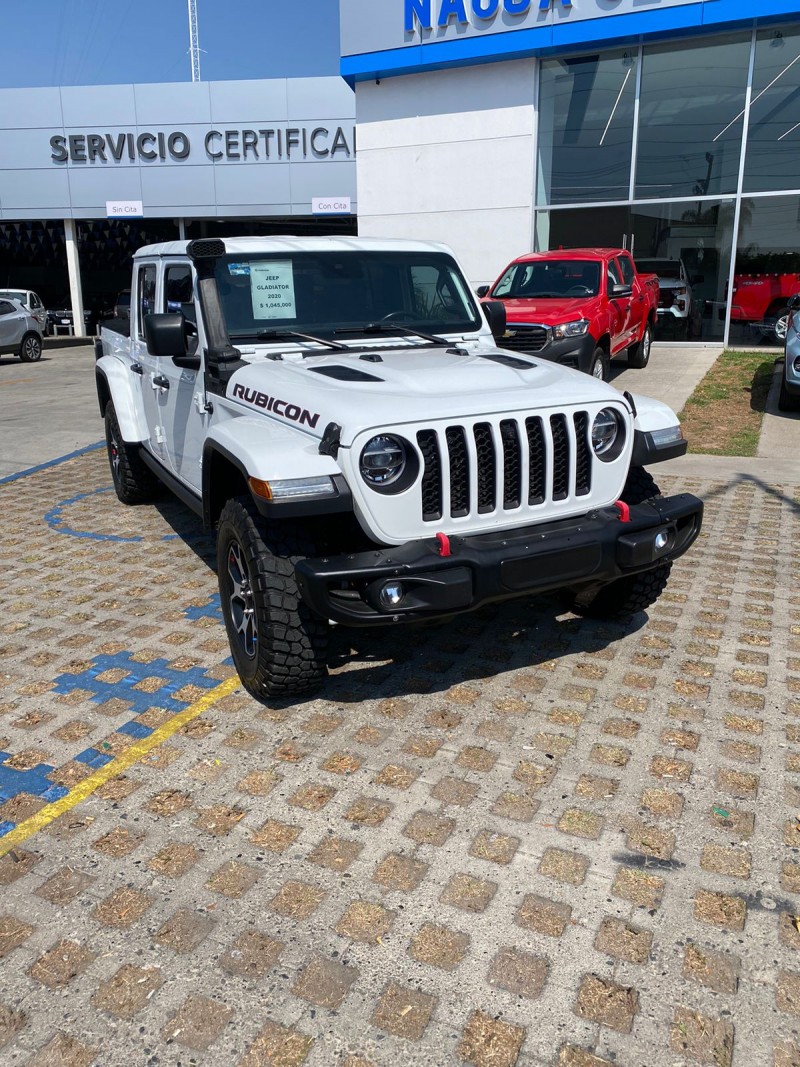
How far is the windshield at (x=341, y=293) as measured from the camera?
452 cm

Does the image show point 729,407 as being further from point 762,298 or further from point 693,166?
point 693,166

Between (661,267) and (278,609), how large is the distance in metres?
14.6

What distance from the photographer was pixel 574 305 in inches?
420

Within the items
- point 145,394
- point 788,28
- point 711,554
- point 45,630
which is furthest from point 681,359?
point 45,630

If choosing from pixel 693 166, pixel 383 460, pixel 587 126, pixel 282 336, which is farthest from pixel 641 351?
pixel 383 460

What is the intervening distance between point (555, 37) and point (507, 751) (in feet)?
53.6

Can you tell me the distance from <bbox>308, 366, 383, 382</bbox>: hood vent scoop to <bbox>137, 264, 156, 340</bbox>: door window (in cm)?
Result: 207

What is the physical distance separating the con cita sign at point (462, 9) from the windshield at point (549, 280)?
7.19 meters

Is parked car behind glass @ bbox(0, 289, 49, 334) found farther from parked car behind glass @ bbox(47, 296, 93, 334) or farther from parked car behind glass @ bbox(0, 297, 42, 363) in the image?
parked car behind glass @ bbox(47, 296, 93, 334)

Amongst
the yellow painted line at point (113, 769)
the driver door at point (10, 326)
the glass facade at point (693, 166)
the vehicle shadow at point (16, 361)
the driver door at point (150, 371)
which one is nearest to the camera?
the yellow painted line at point (113, 769)

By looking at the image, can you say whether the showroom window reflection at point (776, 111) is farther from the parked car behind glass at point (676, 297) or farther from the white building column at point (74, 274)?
the white building column at point (74, 274)

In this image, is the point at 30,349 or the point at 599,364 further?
the point at 30,349

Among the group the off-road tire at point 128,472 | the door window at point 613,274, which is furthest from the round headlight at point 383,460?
the door window at point 613,274

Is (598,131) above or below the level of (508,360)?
above
